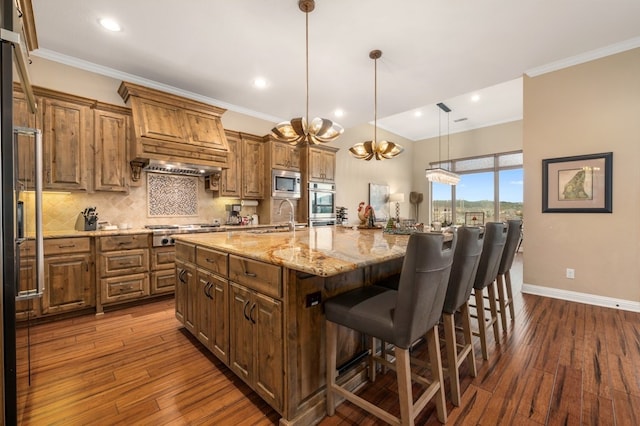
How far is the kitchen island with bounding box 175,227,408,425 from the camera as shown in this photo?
139cm

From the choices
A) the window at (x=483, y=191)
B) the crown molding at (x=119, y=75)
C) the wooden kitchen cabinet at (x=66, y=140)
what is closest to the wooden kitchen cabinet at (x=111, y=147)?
the wooden kitchen cabinet at (x=66, y=140)

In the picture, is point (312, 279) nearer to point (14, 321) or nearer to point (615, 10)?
point (14, 321)

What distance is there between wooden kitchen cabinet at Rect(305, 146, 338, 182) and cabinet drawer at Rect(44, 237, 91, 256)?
3446 millimetres

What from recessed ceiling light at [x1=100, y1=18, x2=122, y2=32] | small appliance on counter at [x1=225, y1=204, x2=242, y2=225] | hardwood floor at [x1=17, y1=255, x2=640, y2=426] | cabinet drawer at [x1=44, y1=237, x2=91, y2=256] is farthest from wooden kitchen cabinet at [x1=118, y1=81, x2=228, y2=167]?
hardwood floor at [x1=17, y1=255, x2=640, y2=426]

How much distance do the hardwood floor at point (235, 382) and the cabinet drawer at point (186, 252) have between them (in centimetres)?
74

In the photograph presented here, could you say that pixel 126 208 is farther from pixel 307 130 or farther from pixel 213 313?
pixel 307 130

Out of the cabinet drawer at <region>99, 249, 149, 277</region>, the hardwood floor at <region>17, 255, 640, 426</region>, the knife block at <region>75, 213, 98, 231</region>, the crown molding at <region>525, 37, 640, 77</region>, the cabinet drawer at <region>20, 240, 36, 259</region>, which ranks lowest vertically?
the hardwood floor at <region>17, 255, 640, 426</region>

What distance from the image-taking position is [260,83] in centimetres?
395

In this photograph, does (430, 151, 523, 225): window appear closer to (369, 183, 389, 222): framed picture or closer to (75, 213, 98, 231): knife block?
(369, 183, 389, 222): framed picture

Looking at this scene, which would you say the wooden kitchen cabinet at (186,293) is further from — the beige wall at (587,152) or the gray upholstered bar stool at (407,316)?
the beige wall at (587,152)

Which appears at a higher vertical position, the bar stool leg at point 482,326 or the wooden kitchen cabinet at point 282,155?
the wooden kitchen cabinet at point 282,155

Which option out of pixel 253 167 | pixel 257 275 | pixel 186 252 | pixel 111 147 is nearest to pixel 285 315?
pixel 257 275

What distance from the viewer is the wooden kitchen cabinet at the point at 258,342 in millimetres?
1439

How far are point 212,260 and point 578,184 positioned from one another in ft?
14.4
